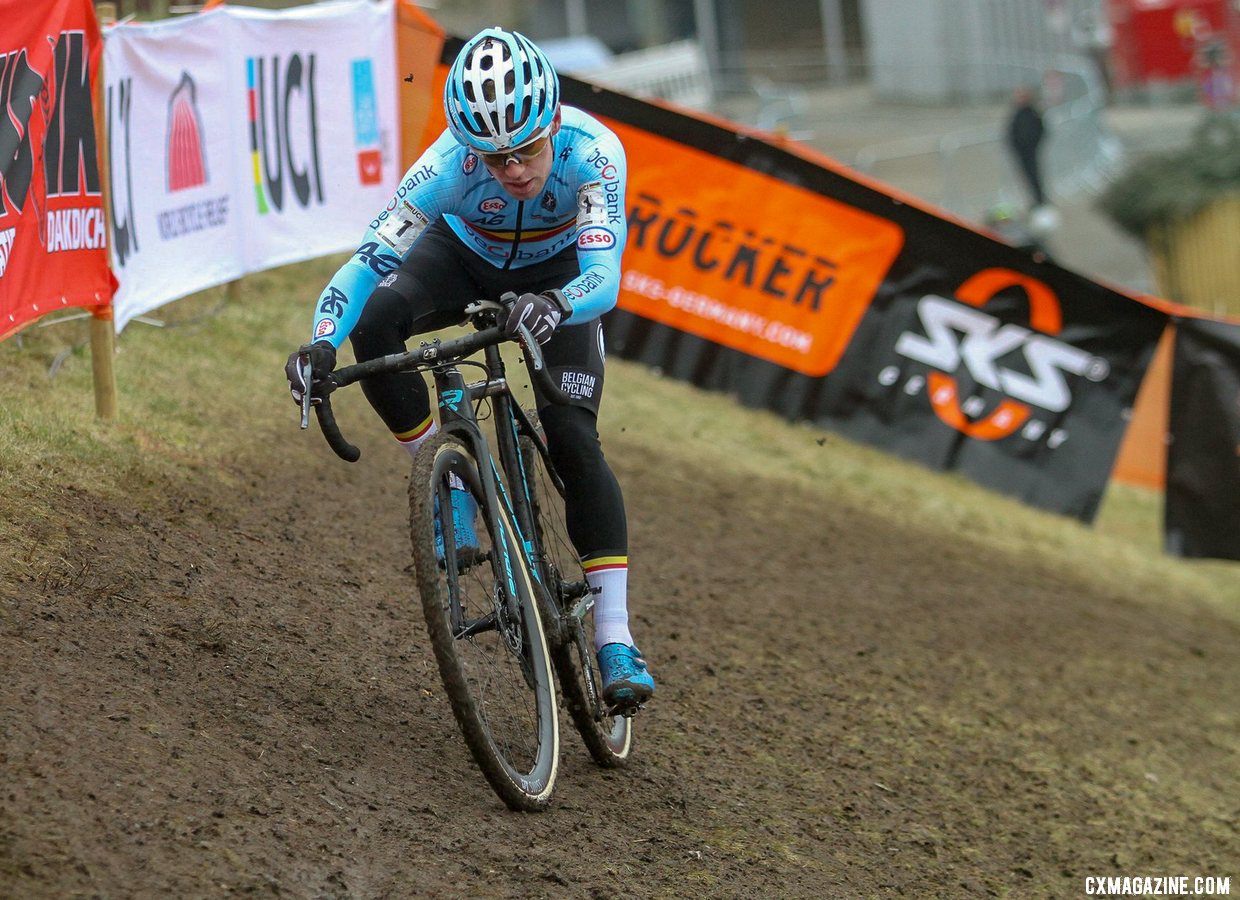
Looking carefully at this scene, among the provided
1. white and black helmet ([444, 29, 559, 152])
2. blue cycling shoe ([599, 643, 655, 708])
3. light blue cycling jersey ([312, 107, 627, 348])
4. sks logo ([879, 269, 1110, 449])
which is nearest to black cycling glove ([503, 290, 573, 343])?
light blue cycling jersey ([312, 107, 627, 348])

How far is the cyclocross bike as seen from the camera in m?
4.18

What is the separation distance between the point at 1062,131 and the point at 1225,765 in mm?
17862

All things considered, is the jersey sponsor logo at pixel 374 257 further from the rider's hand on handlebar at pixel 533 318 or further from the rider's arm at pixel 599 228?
the rider's hand on handlebar at pixel 533 318

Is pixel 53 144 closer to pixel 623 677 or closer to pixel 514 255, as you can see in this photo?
pixel 514 255

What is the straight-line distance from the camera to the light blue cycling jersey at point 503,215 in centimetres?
481

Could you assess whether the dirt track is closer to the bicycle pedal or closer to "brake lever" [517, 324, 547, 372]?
the bicycle pedal

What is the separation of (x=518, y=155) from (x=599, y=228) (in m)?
0.36

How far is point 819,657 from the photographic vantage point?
7.57m

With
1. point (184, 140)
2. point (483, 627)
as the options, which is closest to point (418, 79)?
point (184, 140)

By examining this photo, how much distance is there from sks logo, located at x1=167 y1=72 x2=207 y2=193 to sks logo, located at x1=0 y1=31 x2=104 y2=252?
63.9 inches

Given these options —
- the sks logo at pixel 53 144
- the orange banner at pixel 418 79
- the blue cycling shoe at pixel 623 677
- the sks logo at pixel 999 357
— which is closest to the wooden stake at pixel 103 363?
the sks logo at pixel 53 144

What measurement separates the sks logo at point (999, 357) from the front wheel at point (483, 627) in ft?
23.1

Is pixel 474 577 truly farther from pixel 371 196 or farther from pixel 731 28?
pixel 731 28

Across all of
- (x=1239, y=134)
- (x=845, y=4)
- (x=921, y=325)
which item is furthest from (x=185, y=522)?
(x=845, y=4)
